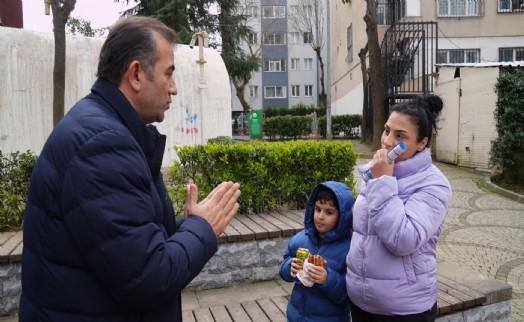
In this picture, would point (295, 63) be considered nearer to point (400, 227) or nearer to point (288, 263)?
point (288, 263)

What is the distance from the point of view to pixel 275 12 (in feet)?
153

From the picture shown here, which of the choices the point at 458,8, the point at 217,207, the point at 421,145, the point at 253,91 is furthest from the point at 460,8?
the point at 253,91

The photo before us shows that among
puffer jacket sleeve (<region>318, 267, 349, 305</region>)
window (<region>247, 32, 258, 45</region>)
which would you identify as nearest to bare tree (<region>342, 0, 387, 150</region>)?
window (<region>247, 32, 258, 45</region>)

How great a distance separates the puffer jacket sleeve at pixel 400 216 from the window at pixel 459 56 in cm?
2132

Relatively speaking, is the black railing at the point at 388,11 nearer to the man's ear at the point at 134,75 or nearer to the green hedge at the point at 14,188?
the green hedge at the point at 14,188

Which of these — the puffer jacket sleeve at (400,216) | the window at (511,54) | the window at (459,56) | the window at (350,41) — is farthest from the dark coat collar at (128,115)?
the window at (350,41)

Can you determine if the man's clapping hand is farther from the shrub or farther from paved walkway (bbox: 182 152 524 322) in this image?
the shrub

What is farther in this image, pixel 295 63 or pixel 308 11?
pixel 295 63

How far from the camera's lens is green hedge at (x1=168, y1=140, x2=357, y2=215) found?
15.5ft

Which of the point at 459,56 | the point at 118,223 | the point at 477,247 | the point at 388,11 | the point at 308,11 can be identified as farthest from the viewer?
the point at 308,11

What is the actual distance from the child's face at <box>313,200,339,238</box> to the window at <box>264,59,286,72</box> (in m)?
45.9

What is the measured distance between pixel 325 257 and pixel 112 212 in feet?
5.42

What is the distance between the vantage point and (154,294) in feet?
4.46

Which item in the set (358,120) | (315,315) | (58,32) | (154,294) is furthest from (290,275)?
(358,120)
